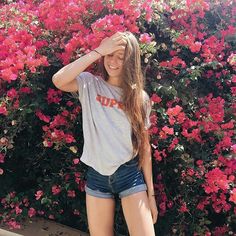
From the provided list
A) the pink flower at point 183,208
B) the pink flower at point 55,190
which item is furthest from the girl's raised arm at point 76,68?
the pink flower at point 183,208

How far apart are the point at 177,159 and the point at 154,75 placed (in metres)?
0.73

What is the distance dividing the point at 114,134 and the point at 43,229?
132 cm

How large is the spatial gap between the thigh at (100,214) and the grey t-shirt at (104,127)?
0.61ft

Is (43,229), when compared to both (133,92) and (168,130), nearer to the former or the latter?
(168,130)

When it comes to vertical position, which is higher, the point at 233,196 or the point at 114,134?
the point at 114,134

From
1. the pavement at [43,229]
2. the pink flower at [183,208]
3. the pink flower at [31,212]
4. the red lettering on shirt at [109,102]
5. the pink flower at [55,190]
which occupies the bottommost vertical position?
the pavement at [43,229]

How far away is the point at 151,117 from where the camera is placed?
3.12m

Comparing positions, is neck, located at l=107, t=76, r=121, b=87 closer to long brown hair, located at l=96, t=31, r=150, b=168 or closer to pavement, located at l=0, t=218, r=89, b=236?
long brown hair, located at l=96, t=31, r=150, b=168

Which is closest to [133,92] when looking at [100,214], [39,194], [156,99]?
[156,99]

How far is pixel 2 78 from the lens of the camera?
3314 millimetres

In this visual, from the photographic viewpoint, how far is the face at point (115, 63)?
2.62m

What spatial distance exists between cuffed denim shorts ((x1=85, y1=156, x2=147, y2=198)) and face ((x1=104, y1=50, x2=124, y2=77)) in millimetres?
534

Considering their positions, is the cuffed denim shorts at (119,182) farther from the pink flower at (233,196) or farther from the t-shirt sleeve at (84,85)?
the pink flower at (233,196)

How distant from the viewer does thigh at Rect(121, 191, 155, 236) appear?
250cm
